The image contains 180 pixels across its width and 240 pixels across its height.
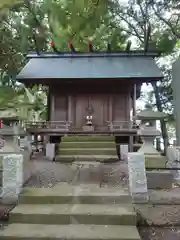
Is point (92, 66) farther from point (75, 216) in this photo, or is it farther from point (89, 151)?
point (75, 216)

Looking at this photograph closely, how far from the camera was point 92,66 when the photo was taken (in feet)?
41.9

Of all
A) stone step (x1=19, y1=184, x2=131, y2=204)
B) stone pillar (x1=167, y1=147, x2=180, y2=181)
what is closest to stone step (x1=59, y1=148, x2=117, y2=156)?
stone pillar (x1=167, y1=147, x2=180, y2=181)

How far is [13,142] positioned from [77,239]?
11.1 feet

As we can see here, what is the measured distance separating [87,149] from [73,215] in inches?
199

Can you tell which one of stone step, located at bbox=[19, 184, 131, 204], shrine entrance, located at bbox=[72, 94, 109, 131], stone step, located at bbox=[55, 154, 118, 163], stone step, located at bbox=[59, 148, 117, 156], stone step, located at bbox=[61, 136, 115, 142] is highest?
shrine entrance, located at bbox=[72, 94, 109, 131]

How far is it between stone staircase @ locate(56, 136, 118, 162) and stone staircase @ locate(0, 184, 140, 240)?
3318mm

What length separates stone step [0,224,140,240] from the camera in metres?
4.11

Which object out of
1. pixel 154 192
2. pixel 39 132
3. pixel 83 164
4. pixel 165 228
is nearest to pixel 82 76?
pixel 39 132

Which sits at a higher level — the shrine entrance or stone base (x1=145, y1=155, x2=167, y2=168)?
the shrine entrance

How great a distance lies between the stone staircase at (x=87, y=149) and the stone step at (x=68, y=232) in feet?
14.6

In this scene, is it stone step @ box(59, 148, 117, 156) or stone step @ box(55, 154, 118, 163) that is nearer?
stone step @ box(55, 154, 118, 163)

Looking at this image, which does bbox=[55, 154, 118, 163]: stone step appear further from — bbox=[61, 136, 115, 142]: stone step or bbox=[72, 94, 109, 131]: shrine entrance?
bbox=[72, 94, 109, 131]: shrine entrance

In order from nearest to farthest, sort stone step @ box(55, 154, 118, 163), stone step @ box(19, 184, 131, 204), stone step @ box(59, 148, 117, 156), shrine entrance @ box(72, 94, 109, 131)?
stone step @ box(19, 184, 131, 204)
stone step @ box(55, 154, 118, 163)
stone step @ box(59, 148, 117, 156)
shrine entrance @ box(72, 94, 109, 131)

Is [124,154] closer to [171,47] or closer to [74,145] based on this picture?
[74,145]
